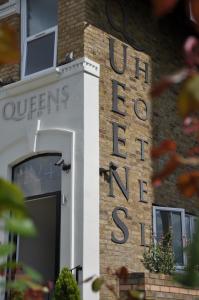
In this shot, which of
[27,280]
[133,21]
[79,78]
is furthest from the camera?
[133,21]

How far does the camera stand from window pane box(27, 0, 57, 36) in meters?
9.56

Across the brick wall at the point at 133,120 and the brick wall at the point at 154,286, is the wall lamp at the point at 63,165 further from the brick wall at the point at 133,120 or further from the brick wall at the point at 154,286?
the brick wall at the point at 154,286

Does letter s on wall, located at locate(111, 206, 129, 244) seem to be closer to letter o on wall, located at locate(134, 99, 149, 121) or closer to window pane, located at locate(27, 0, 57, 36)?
letter o on wall, located at locate(134, 99, 149, 121)

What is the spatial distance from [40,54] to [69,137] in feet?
6.16

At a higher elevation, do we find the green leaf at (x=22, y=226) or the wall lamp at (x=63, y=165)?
the wall lamp at (x=63, y=165)

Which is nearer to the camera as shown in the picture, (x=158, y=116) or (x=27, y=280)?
(x=27, y=280)

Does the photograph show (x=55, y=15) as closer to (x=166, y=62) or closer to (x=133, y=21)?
(x=133, y=21)

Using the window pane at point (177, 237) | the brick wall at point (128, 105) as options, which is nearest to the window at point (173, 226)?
the window pane at point (177, 237)

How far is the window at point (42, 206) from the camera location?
A: 855cm

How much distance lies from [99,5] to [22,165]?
2.83m

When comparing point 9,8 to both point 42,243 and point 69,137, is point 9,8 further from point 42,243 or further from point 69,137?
point 42,243

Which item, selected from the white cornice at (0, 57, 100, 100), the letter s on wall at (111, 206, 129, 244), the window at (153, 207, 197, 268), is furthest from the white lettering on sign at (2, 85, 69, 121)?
the window at (153, 207, 197, 268)

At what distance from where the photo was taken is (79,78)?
Answer: 27.8 ft

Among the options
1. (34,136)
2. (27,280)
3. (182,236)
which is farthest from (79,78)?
(27,280)
